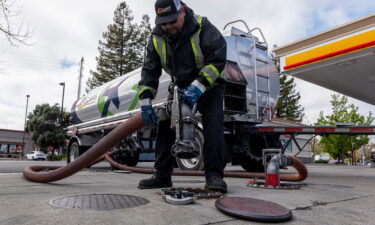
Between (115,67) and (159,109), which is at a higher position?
(115,67)

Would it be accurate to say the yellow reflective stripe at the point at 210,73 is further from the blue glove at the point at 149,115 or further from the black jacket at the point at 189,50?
the blue glove at the point at 149,115

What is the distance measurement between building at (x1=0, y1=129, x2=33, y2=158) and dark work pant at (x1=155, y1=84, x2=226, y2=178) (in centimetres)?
4870

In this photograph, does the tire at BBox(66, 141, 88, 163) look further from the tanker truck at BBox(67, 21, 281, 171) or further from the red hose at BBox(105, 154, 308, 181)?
the red hose at BBox(105, 154, 308, 181)

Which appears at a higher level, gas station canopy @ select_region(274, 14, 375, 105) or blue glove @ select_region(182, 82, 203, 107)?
gas station canopy @ select_region(274, 14, 375, 105)

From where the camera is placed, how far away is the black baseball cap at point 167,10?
2.58m

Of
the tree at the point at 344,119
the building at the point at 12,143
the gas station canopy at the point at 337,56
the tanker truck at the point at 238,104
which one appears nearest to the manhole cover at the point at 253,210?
the tanker truck at the point at 238,104

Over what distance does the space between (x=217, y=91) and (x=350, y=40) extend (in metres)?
5.65

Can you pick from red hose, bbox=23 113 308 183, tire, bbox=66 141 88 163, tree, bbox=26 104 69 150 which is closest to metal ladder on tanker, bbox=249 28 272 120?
red hose, bbox=23 113 308 183

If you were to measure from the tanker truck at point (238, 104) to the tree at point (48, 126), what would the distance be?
1121 inches

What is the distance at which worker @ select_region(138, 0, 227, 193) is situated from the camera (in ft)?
8.59

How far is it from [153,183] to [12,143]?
52.1 metres

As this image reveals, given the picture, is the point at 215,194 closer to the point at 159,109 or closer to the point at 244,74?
the point at 159,109

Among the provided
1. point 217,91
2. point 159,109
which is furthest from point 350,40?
point 159,109

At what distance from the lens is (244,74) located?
20.5 feet
